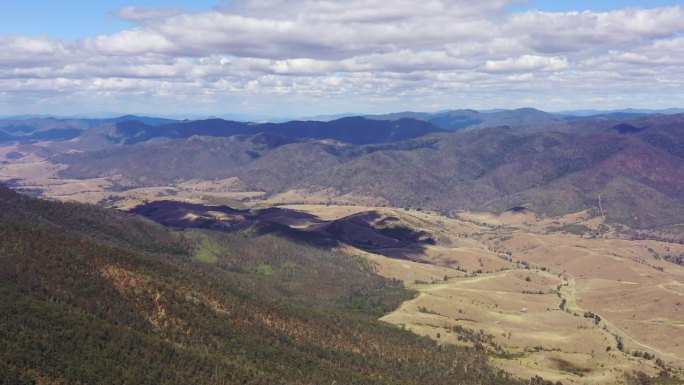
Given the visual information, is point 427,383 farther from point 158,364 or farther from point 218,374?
point 158,364

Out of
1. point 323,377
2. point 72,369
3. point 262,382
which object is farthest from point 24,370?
point 323,377

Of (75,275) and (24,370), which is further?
(75,275)

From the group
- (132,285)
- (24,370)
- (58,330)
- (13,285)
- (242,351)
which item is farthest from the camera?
(132,285)

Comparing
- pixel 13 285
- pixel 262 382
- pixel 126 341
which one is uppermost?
pixel 13 285

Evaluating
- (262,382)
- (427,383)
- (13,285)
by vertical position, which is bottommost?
(427,383)

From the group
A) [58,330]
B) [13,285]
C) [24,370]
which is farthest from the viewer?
[13,285]

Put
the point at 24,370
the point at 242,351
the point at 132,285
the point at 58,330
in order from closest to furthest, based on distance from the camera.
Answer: the point at 24,370
the point at 58,330
the point at 242,351
the point at 132,285

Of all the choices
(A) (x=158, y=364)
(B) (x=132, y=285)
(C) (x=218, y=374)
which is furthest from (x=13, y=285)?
(C) (x=218, y=374)

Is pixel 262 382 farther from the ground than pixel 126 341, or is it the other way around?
pixel 126 341

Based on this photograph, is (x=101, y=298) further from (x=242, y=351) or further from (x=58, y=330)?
(x=242, y=351)
